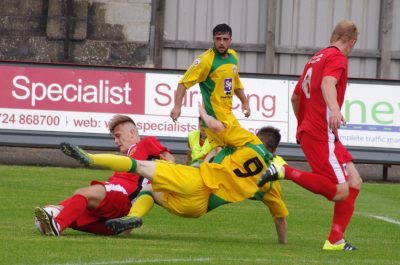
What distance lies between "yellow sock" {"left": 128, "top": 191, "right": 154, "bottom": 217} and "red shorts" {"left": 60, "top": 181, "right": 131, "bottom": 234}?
6.4 inches

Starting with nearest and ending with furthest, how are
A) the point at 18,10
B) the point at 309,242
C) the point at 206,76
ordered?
1. the point at 309,242
2. the point at 206,76
3. the point at 18,10

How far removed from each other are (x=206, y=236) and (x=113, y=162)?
1914 mm

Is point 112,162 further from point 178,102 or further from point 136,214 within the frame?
point 178,102

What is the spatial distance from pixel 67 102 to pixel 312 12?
9144 millimetres

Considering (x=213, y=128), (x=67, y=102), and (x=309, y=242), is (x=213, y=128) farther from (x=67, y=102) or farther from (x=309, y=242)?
(x=67, y=102)

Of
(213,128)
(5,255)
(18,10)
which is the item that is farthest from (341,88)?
(18,10)

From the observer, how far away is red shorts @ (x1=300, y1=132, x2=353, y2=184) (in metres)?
11.2

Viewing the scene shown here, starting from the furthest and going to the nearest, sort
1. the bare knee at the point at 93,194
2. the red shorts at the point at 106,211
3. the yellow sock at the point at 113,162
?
the red shorts at the point at 106,211, the bare knee at the point at 93,194, the yellow sock at the point at 113,162

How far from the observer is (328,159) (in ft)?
36.6

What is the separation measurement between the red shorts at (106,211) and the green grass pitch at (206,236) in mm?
131

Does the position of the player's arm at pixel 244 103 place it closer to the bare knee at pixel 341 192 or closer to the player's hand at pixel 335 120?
the bare knee at pixel 341 192

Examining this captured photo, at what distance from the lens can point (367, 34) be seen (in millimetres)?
29516

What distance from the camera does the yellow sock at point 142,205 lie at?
11.4m

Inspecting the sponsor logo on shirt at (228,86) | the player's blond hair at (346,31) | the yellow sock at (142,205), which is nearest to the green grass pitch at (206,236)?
the yellow sock at (142,205)
